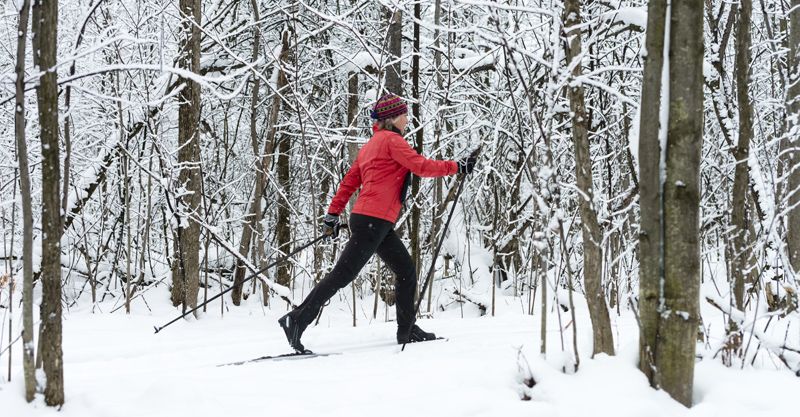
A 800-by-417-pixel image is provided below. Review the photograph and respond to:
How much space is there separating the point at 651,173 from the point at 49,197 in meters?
2.30

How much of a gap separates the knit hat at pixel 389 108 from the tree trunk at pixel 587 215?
1449 mm

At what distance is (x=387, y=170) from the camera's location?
12.0ft

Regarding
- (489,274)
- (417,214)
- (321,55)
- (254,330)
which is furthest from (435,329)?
(321,55)

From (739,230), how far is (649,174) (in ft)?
3.81

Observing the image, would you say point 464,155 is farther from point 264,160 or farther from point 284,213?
point 284,213

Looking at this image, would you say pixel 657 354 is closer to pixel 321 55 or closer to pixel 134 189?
pixel 321 55

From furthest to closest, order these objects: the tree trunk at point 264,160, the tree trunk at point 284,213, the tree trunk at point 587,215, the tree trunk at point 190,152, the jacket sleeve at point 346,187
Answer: the tree trunk at point 284,213 → the tree trunk at point 264,160 → the tree trunk at point 190,152 → the jacket sleeve at point 346,187 → the tree trunk at point 587,215

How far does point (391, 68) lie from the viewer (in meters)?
5.46

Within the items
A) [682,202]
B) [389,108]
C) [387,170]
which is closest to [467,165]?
[387,170]

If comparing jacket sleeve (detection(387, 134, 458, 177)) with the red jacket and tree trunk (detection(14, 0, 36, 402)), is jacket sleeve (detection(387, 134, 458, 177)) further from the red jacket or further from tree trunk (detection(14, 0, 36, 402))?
tree trunk (detection(14, 0, 36, 402))

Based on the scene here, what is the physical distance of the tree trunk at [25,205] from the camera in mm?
2004

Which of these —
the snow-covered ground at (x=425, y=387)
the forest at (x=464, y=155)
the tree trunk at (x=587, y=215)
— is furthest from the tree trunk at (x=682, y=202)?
the tree trunk at (x=587, y=215)

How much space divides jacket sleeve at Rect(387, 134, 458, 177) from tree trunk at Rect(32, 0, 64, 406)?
1980mm

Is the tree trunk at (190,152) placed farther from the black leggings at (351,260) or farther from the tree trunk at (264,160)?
the black leggings at (351,260)
